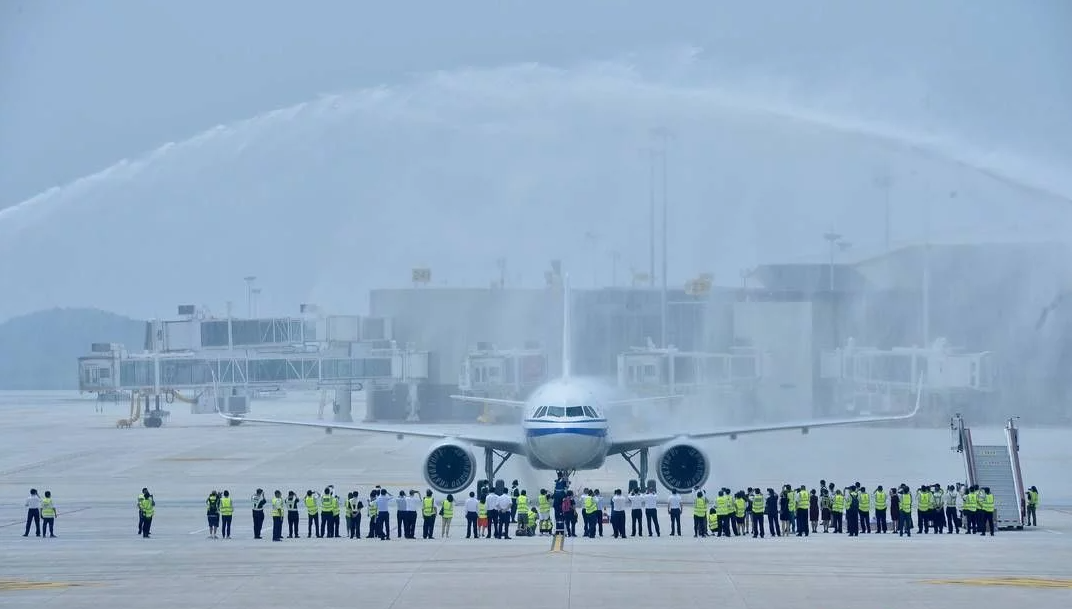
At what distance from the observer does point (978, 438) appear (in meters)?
90.1

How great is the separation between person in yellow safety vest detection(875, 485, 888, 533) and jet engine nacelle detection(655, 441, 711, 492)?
8116mm

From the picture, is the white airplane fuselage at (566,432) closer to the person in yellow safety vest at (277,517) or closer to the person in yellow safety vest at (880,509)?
the person in yellow safety vest at (880,509)

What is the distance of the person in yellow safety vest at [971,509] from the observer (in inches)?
1822

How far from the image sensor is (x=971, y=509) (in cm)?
4631

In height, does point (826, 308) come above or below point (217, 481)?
above

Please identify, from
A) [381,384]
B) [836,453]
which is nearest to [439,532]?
[836,453]

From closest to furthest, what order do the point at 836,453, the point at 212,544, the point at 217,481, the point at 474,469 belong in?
the point at 212,544, the point at 474,469, the point at 217,481, the point at 836,453

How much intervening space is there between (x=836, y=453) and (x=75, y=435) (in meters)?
63.8

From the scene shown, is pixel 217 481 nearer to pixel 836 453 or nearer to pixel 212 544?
pixel 212 544

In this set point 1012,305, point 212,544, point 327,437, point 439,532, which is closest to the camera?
point 212,544

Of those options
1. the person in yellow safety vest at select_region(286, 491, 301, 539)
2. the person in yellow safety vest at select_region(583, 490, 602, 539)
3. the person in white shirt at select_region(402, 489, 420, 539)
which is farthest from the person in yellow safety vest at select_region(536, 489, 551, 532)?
the person in yellow safety vest at select_region(286, 491, 301, 539)

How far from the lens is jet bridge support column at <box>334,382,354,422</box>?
432 feet

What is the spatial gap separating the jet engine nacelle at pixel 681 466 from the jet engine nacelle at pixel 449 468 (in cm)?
709

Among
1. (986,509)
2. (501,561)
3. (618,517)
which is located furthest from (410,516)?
(986,509)
